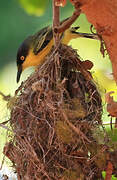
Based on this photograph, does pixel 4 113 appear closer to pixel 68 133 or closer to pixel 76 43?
pixel 68 133

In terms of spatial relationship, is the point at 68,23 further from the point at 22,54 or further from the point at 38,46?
the point at 22,54

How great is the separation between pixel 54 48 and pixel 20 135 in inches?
16.4

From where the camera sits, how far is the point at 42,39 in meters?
2.65

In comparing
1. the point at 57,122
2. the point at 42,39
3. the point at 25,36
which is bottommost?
the point at 57,122

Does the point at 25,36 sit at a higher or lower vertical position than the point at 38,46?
higher

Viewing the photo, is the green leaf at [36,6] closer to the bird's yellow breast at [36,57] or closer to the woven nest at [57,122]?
the woven nest at [57,122]

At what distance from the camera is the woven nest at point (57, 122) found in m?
1.92

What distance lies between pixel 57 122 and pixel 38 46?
835mm

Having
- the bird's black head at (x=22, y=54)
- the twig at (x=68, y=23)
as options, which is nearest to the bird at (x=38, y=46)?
the bird's black head at (x=22, y=54)

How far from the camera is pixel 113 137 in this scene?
2125 millimetres

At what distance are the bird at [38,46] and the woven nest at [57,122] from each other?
425 mm

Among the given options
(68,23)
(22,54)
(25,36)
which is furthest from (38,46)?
(25,36)

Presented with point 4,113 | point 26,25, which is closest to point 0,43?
point 26,25

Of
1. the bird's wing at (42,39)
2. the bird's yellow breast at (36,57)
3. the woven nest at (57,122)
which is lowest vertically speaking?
the woven nest at (57,122)
